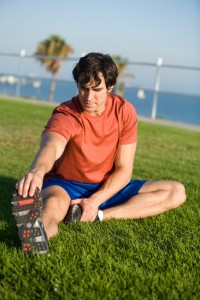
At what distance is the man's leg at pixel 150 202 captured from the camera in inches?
163

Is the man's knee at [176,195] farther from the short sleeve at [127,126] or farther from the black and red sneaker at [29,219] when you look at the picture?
the black and red sneaker at [29,219]

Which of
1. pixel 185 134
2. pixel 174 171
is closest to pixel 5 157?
pixel 174 171

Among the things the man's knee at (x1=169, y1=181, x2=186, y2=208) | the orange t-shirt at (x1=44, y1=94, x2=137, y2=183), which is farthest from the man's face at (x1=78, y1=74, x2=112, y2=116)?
the man's knee at (x1=169, y1=181, x2=186, y2=208)

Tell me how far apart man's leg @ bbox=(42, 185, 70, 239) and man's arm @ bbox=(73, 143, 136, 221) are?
162 millimetres

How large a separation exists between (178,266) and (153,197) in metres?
1.27

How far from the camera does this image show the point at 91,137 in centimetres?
405

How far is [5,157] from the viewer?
279 inches

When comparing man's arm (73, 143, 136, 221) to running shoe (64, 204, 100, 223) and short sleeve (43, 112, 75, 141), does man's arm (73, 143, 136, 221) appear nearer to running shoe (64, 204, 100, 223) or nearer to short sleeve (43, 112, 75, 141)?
running shoe (64, 204, 100, 223)

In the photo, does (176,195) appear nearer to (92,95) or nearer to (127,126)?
(127,126)

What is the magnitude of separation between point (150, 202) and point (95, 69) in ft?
3.97

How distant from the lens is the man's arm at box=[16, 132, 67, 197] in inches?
115

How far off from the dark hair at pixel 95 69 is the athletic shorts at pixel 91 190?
0.81 metres

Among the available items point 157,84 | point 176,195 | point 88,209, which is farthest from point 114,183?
point 157,84

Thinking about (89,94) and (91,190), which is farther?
(91,190)
